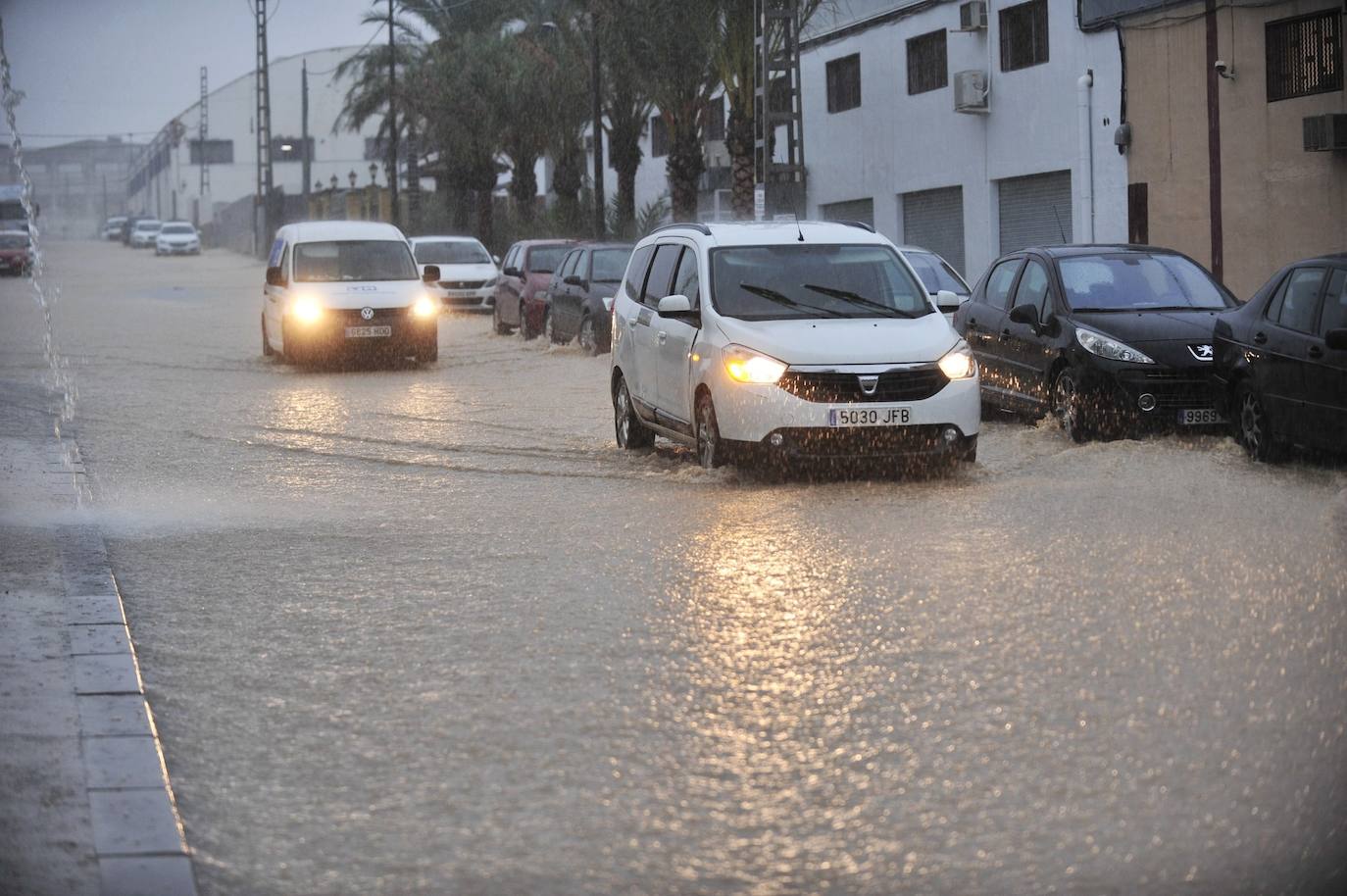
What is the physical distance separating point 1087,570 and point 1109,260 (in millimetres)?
6407

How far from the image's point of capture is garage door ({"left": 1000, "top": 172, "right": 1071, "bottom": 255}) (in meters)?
30.0

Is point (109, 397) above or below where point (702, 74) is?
below

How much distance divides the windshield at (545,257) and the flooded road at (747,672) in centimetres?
1623

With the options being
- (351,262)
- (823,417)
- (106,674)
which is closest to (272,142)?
(351,262)

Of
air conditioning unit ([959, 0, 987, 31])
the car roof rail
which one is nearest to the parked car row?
air conditioning unit ([959, 0, 987, 31])

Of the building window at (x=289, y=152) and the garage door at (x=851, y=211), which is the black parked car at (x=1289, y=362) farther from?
the building window at (x=289, y=152)

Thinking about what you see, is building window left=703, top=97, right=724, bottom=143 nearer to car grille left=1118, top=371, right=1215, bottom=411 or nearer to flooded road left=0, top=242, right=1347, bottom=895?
car grille left=1118, top=371, right=1215, bottom=411

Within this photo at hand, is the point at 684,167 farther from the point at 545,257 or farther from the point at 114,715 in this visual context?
the point at 114,715

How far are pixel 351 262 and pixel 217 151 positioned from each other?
3996 inches

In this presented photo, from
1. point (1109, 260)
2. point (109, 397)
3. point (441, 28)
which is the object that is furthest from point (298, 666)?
point (441, 28)

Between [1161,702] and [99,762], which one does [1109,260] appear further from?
[99,762]

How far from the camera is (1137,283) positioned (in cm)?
1430

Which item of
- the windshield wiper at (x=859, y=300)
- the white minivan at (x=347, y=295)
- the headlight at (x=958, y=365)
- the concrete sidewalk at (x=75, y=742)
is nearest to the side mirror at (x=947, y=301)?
the windshield wiper at (x=859, y=300)

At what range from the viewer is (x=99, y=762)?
558 centimetres
